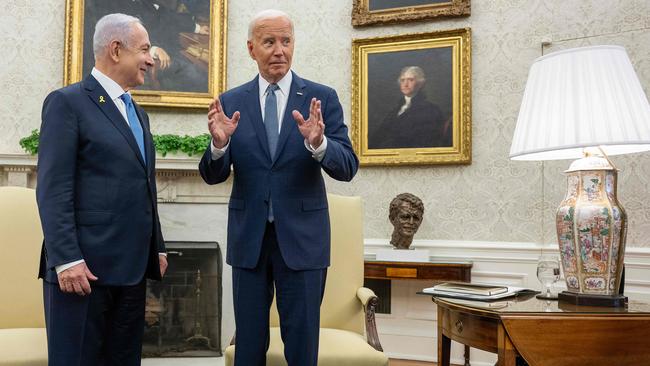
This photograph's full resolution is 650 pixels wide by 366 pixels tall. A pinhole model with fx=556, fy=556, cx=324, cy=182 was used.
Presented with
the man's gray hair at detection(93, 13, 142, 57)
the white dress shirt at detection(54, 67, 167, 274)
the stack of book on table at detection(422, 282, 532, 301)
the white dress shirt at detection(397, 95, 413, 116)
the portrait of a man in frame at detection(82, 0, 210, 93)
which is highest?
the portrait of a man in frame at detection(82, 0, 210, 93)

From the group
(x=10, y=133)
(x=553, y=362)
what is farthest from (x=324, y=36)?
(x=553, y=362)

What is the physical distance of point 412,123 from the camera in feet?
14.6

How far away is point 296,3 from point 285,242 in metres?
3.44

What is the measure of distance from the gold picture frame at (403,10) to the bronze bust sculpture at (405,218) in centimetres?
147

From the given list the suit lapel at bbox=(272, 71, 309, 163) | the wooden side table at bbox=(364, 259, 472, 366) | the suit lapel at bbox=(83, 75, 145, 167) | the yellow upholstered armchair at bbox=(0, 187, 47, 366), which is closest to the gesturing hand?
the suit lapel at bbox=(272, 71, 309, 163)

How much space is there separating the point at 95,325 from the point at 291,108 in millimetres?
975

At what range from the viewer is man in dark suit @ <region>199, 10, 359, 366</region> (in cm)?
185

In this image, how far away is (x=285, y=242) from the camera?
1.83m

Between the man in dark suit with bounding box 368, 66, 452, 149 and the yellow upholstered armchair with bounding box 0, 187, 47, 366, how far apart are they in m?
2.63

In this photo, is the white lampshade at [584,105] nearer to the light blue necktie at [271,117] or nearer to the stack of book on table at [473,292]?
the stack of book on table at [473,292]

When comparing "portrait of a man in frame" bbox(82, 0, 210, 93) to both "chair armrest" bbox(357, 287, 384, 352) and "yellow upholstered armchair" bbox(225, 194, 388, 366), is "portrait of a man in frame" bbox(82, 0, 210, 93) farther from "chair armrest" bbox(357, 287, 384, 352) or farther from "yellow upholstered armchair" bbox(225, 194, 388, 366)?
"chair armrest" bbox(357, 287, 384, 352)

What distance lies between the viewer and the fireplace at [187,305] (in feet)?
14.5

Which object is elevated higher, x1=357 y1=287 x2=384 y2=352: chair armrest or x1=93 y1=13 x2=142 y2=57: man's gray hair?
x1=93 y1=13 x2=142 y2=57: man's gray hair

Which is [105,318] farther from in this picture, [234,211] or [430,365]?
[430,365]
